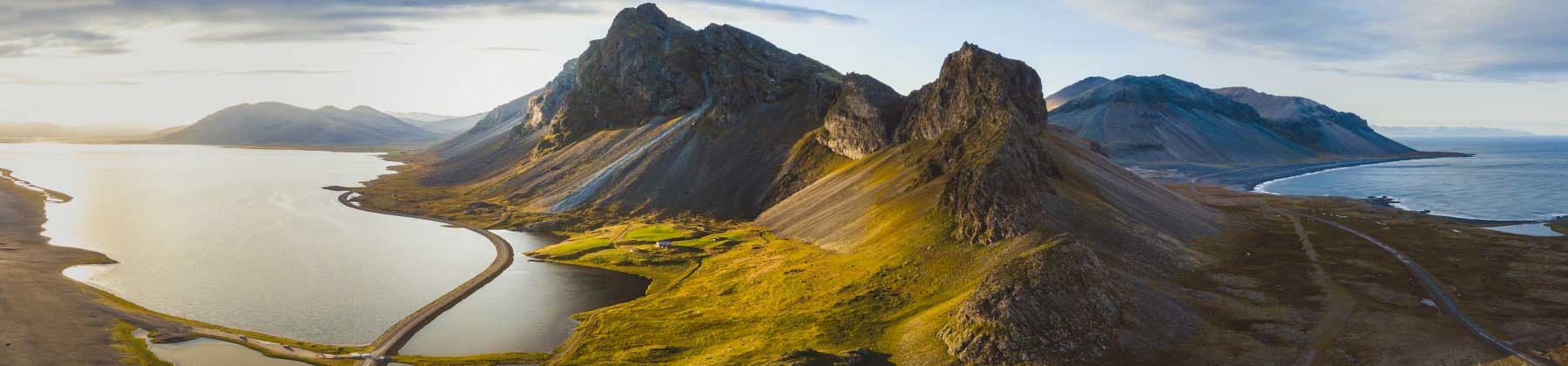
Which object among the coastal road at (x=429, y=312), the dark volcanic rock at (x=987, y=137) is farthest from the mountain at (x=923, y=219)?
the coastal road at (x=429, y=312)

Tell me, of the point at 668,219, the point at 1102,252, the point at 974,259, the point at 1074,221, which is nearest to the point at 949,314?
the point at 974,259

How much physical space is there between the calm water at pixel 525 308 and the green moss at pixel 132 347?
2090cm

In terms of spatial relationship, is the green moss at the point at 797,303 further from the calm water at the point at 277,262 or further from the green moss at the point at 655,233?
the calm water at the point at 277,262

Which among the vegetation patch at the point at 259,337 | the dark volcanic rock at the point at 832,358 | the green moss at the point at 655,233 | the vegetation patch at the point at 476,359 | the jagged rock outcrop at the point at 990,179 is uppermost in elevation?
the jagged rock outcrop at the point at 990,179

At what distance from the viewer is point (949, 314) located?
67438 mm

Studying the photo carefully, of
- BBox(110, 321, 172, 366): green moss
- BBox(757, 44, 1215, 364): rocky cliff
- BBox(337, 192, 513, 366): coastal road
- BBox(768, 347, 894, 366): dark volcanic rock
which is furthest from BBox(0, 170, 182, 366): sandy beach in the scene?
BBox(757, 44, 1215, 364): rocky cliff

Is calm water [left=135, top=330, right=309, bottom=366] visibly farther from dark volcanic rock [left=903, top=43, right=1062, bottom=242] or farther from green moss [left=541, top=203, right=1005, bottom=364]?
dark volcanic rock [left=903, top=43, right=1062, bottom=242]

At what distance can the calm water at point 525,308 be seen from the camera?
7738 cm

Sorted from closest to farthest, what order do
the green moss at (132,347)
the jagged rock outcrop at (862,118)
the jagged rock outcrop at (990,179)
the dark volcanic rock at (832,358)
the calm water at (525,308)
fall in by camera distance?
the dark volcanic rock at (832,358) < the green moss at (132,347) < the calm water at (525,308) < the jagged rock outcrop at (990,179) < the jagged rock outcrop at (862,118)

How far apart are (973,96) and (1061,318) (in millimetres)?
69886

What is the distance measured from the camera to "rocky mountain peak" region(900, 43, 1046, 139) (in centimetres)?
12178

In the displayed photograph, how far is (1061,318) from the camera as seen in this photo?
62.0 meters

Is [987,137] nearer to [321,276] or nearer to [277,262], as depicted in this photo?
[321,276]

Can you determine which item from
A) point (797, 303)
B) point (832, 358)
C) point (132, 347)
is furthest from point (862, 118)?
point (132, 347)
